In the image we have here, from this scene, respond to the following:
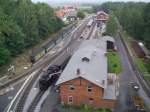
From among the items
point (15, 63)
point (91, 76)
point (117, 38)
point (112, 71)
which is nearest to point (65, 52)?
point (15, 63)

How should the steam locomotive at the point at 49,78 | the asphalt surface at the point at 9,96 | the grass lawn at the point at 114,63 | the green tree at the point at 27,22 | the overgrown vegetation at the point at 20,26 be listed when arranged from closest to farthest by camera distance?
the asphalt surface at the point at 9,96, the steam locomotive at the point at 49,78, the grass lawn at the point at 114,63, the overgrown vegetation at the point at 20,26, the green tree at the point at 27,22

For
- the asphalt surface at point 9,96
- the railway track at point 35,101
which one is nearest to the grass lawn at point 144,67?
the railway track at point 35,101

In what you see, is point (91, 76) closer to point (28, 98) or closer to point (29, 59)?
point (28, 98)

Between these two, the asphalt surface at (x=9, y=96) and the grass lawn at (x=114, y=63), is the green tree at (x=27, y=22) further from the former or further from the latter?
the asphalt surface at (x=9, y=96)

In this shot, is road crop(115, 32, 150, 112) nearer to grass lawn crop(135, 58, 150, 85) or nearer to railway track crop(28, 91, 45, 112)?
grass lawn crop(135, 58, 150, 85)

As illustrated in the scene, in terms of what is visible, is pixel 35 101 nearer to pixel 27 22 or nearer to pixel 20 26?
pixel 20 26

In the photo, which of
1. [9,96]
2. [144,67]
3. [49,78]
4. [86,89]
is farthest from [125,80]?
[9,96]
